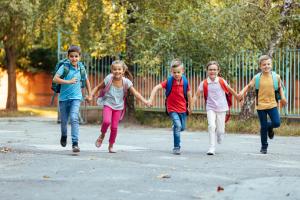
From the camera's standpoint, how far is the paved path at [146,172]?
274 inches

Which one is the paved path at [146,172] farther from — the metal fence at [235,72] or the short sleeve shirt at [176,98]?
the metal fence at [235,72]

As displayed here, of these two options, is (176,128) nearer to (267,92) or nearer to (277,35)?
(267,92)

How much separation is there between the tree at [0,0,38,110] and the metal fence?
2.57 meters

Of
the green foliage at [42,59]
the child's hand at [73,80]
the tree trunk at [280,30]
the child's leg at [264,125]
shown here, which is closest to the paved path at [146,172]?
the child's leg at [264,125]

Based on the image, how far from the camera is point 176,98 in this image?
37.9ft

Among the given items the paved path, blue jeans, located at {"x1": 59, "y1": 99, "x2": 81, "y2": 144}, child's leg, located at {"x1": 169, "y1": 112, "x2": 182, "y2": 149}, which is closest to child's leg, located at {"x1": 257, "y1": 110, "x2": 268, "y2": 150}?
the paved path

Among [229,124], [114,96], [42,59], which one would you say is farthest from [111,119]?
[42,59]

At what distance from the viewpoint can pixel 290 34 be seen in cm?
1888

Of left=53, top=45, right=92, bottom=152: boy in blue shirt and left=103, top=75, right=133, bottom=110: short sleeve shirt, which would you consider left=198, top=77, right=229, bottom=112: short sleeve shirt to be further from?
left=53, top=45, right=92, bottom=152: boy in blue shirt

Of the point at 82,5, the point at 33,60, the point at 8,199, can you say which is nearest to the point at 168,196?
the point at 8,199

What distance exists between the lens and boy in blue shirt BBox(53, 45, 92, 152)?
10977 mm

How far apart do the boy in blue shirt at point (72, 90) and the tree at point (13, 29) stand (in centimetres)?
1087

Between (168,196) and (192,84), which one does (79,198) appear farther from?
(192,84)

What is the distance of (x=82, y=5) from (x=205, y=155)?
1169cm
